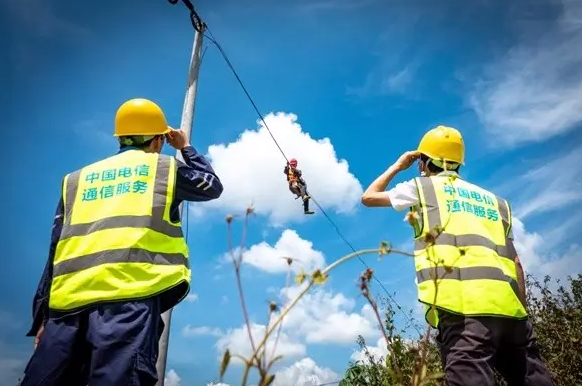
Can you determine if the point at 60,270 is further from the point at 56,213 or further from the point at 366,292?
the point at 366,292

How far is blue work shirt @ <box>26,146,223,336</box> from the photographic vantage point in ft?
7.51

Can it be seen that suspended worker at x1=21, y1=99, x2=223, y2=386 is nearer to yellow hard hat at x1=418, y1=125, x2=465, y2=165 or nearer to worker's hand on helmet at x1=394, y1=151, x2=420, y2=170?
worker's hand on helmet at x1=394, y1=151, x2=420, y2=170

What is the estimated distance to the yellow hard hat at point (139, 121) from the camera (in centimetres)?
276

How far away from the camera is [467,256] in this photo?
2414 millimetres

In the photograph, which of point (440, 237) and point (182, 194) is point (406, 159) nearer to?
point (440, 237)

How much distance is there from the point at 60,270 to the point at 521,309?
229cm

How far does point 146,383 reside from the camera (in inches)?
76.0

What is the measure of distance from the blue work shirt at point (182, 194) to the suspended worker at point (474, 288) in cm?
105

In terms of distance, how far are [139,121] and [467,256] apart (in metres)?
1.99

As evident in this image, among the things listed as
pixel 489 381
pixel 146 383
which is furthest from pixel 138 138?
pixel 489 381

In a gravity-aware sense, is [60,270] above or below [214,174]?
below

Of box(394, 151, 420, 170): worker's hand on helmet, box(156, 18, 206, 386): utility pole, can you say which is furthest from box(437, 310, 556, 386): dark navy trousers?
box(156, 18, 206, 386): utility pole

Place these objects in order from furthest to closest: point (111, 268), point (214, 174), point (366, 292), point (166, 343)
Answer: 1. point (166, 343)
2. point (214, 174)
3. point (111, 268)
4. point (366, 292)

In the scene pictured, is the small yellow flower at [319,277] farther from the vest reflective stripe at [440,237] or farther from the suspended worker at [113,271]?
the vest reflective stripe at [440,237]
